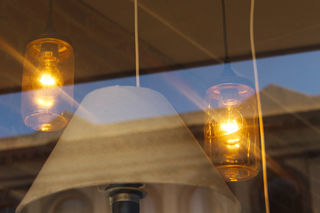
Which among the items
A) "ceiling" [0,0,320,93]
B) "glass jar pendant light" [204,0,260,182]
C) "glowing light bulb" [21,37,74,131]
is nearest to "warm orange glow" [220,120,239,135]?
"glass jar pendant light" [204,0,260,182]

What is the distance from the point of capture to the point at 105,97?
0.70 m

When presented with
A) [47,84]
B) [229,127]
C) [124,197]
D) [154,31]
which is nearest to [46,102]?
[47,84]

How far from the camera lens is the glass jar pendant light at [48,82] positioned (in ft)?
4.41

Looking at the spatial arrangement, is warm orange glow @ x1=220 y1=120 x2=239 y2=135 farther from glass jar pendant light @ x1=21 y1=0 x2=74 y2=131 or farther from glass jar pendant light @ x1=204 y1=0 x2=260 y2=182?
glass jar pendant light @ x1=21 y1=0 x2=74 y2=131

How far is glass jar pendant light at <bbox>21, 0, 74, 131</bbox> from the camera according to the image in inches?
52.9

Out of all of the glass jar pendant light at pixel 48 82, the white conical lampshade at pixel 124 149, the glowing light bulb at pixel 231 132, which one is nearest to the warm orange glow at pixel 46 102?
the glass jar pendant light at pixel 48 82

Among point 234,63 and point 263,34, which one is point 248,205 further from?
point 263,34

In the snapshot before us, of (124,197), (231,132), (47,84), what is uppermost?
(47,84)

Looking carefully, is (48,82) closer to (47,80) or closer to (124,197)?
(47,80)

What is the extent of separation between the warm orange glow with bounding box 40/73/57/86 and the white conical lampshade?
0.69 m

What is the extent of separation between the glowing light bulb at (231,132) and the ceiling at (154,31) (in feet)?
2.01

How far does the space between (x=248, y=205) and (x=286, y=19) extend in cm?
122

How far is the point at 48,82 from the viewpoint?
1.39 meters

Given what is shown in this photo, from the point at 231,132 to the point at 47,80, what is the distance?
52cm
